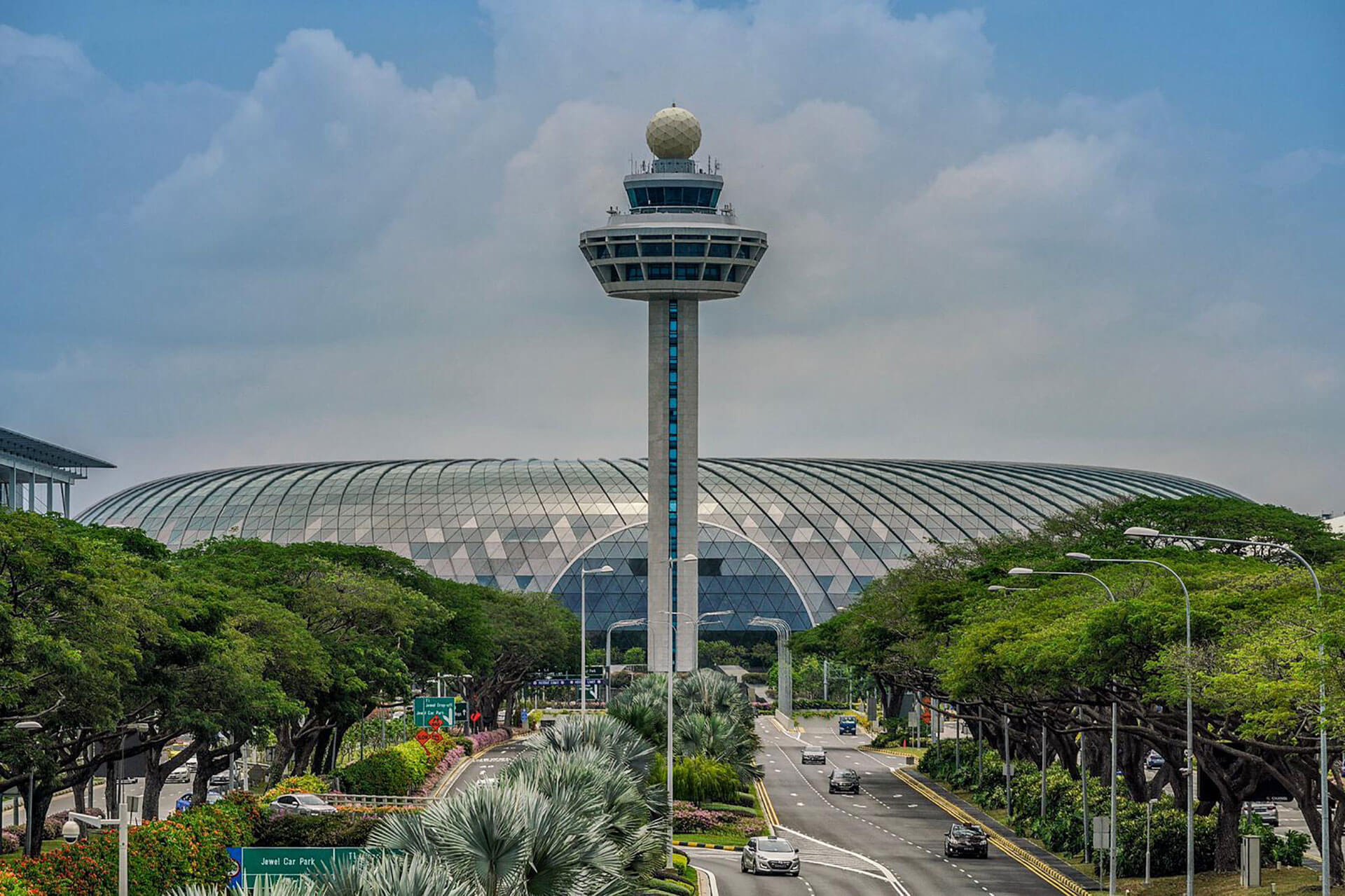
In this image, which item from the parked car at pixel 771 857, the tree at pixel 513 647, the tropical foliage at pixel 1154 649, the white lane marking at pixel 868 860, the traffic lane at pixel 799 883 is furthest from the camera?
the tree at pixel 513 647

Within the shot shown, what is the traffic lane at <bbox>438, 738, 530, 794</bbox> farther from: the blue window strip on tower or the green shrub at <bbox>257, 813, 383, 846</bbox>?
the green shrub at <bbox>257, 813, 383, 846</bbox>

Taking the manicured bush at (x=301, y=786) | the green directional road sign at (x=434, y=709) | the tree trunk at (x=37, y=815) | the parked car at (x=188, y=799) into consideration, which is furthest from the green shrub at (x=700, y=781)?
the tree trunk at (x=37, y=815)

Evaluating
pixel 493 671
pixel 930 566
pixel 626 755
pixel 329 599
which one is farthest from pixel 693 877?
pixel 493 671

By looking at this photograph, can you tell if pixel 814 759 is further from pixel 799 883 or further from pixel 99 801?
pixel 799 883

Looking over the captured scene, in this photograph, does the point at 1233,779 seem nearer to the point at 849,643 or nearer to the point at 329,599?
the point at 329,599

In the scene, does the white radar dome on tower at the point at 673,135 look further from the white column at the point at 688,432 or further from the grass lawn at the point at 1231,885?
the grass lawn at the point at 1231,885

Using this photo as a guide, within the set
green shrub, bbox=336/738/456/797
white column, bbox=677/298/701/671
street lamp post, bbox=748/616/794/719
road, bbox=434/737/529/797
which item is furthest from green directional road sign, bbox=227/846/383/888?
street lamp post, bbox=748/616/794/719
